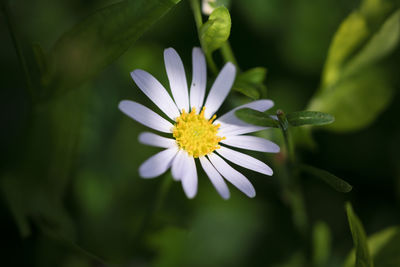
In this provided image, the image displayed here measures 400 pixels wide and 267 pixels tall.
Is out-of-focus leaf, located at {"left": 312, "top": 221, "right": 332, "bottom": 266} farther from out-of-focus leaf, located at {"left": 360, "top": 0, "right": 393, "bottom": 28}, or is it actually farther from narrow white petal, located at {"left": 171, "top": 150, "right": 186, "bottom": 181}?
out-of-focus leaf, located at {"left": 360, "top": 0, "right": 393, "bottom": 28}

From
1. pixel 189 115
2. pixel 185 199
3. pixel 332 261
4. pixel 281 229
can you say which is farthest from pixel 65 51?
pixel 332 261

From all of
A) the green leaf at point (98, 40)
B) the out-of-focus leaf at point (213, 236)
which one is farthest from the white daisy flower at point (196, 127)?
the out-of-focus leaf at point (213, 236)

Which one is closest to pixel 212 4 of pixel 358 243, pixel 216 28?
pixel 216 28

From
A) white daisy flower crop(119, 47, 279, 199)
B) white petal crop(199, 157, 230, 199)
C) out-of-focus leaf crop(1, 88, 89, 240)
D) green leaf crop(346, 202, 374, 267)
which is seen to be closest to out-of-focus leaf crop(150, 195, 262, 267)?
out-of-focus leaf crop(1, 88, 89, 240)

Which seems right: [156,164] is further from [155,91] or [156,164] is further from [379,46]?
[379,46]

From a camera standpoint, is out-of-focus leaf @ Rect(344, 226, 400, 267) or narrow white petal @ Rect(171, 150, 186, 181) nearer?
narrow white petal @ Rect(171, 150, 186, 181)

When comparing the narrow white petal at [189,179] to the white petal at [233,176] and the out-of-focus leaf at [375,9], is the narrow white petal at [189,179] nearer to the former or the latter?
the white petal at [233,176]

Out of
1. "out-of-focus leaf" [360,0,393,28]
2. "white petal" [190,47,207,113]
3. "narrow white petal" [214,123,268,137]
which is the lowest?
"narrow white petal" [214,123,268,137]
